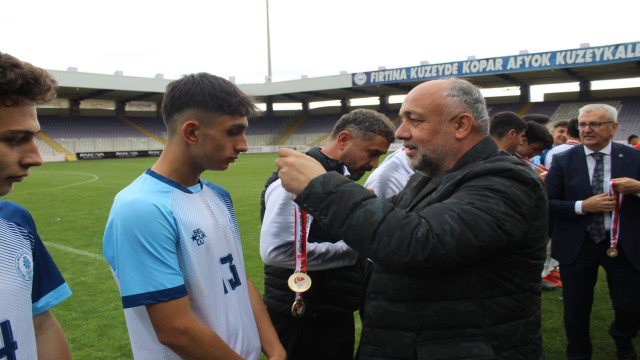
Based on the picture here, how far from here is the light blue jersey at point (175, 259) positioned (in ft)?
4.89

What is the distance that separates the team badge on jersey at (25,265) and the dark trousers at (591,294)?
3774 millimetres

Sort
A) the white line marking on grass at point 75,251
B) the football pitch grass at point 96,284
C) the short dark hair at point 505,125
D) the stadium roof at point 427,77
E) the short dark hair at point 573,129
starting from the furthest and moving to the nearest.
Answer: the stadium roof at point 427,77, the white line marking on grass at point 75,251, the short dark hair at point 573,129, the short dark hair at point 505,125, the football pitch grass at point 96,284

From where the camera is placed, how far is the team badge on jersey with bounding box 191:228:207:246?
166 cm

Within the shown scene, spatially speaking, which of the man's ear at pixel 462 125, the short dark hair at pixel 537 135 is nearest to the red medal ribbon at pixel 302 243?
the man's ear at pixel 462 125

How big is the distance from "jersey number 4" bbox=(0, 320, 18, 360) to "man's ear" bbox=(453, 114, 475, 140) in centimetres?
169

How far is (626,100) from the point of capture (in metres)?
36.0

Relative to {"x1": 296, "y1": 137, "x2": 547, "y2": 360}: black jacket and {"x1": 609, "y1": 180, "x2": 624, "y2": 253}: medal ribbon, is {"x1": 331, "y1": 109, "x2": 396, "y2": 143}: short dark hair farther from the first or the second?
{"x1": 609, "y1": 180, "x2": 624, "y2": 253}: medal ribbon

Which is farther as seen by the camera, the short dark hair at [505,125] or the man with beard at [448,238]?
the short dark hair at [505,125]

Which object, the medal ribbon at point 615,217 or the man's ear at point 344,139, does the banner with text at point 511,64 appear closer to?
the medal ribbon at point 615,217

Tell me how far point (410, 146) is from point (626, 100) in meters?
42.6

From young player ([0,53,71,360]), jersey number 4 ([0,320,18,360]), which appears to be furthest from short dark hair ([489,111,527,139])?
jersey number 4 ([0,320,18,360])

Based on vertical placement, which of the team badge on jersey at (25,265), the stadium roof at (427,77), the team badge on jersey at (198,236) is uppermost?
the stadium roof at (427,77)

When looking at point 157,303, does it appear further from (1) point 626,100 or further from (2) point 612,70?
(1) point 626,100

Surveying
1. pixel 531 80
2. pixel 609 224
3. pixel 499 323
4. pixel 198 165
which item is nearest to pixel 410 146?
pixel 499 323
